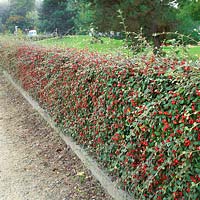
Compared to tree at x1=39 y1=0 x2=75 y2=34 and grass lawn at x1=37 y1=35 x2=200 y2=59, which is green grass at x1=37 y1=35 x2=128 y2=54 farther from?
tree at x1=39 y1=0 x2=75 y2=34

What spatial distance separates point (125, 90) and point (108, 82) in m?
0.37

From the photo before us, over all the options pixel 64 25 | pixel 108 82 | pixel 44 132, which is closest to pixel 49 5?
pixel 64 25

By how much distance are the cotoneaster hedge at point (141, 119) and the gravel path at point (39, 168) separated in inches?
13.5

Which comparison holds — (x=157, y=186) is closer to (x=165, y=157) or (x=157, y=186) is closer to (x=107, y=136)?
(x=165, y=157)

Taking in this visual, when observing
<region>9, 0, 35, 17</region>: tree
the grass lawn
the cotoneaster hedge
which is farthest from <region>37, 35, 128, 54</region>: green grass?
<region>9, 0, 35, 17</region>: tree

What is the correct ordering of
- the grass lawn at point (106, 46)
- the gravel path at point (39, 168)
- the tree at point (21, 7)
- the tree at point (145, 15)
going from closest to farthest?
the gravel path at point (39, 168)
the grass lawn at point (106, 46)
the tree at point (145, 15)
the tree at point (21, 7)

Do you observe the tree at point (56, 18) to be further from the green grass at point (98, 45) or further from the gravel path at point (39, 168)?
the gravel path at point (39, 168)

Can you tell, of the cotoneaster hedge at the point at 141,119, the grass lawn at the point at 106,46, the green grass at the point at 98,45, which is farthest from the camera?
the green grass at the point at 98,45

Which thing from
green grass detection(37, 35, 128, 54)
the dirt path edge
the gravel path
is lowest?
the gravel path

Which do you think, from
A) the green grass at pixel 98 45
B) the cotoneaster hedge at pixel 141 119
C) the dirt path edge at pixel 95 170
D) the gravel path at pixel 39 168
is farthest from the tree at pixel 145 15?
the cotoneaster hedge at pixel 141 119

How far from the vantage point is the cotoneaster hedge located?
81.8 inches

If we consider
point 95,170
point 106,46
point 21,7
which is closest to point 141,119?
point 95,170

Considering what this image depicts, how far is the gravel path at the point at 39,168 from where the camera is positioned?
11.4ft

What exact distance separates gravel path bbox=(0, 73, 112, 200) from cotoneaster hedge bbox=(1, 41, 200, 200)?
343mm
